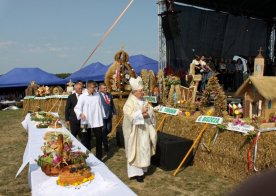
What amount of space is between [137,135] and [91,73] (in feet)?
57.6

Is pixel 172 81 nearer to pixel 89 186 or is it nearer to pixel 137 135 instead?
pixel 137 135

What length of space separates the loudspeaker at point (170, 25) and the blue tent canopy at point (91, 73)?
29.7 feet

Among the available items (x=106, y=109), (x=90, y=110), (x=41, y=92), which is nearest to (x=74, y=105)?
(x=106, y=109)

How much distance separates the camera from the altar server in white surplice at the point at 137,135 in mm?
5852

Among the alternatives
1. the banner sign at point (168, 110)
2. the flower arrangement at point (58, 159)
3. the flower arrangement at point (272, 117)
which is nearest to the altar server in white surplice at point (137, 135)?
the banner sign at point (168, 110)

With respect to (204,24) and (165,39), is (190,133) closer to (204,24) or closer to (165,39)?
(165,39)

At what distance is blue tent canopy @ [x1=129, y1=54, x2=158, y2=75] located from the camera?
2209cm

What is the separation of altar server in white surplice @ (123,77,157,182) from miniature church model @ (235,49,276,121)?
6.38 feet

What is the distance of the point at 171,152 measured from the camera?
21.2 feet

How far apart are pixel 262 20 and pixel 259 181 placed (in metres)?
20.4

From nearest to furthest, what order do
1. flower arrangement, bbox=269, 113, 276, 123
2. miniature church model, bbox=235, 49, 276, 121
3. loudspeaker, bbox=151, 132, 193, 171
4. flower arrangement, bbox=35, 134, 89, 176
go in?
flower arrangement, bbox=35, 134, 89, 176 < flower arrangement, bbox=269, 113, 276, 123 < miniature church model, bbox=235, 49, 276, 121 < loudspeaker, bbox=151, 132, 193, 171

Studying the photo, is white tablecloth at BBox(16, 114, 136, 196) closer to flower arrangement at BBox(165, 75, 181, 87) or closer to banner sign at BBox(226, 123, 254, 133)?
banner sign at BBox(226, 123, 254, 133)

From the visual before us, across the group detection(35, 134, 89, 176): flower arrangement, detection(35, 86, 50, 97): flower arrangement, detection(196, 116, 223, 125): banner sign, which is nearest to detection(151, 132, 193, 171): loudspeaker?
detection(196, 116, 223, 125): banner sign

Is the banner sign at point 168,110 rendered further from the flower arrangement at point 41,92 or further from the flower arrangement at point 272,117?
the flower arrangement at point 41,92
